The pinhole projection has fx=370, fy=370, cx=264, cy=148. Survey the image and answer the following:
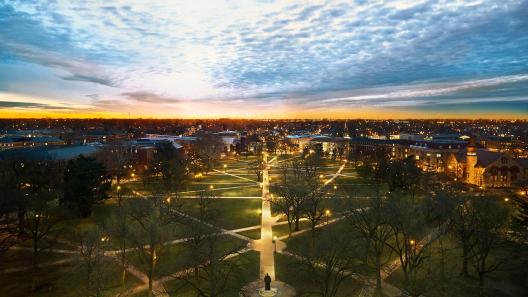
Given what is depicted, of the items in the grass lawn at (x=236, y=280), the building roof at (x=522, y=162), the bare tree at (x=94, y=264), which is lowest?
the grass lawn at (x=236, y=280)

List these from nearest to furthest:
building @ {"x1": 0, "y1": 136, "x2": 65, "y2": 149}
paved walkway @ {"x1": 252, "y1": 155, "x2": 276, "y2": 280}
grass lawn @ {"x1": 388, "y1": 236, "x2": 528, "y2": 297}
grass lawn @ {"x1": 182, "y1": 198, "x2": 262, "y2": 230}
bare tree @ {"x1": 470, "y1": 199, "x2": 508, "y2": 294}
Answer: grass lawn @ {"x1": 388, "y1": 236, "x2": 528, "y2": 297} < bare tree @ {"x1": 470, "y1": 199, "x2": 508, "y2": 294} < paved walkway @ {"x1": 252, "y1": 155, "x2": 276, "y2": 280} < grass lawn @ {"x1": 182, "y1": 198, "x2": 262, "y2": 230} < building @ {"x1": 0, "y1": 136, "x2": 65, "y2": 149}

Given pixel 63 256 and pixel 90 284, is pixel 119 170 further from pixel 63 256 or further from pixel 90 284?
pixel 90 284

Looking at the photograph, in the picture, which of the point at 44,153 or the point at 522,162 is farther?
the point at 44,153

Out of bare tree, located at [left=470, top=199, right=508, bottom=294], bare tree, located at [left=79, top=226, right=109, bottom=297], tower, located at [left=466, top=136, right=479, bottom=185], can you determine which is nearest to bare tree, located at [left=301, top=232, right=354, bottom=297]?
bare tree, located at [left=470, top=199, right=508, bottom=294]

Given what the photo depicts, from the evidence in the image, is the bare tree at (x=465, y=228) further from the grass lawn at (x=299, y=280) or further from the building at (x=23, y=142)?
the building at (x=23, y=142)

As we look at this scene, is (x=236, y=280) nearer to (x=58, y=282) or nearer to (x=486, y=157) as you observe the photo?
(x=58, y=282)

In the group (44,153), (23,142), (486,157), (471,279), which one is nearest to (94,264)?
(471,279)

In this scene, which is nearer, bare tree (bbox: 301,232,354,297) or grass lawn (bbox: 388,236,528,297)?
bare tree (bbox: 301,232,354,297)

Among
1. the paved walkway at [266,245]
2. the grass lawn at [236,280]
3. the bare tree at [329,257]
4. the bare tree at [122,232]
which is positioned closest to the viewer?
the bare tree at [329,257]

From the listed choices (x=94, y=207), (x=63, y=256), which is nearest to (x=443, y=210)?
(x=63, y=256)

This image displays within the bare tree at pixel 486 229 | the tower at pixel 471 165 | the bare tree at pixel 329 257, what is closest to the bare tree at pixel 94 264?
the bare tree at pixel 329 257

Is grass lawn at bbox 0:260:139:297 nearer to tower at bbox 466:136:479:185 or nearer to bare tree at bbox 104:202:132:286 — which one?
bare tree at bbox 104:202:132:286

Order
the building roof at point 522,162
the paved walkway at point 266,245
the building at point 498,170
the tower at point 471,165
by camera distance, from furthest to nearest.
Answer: the tower at point 471,165 → the building roof at point 522,162 → the building at point 498,170 → the paved walkway at point 266,245
